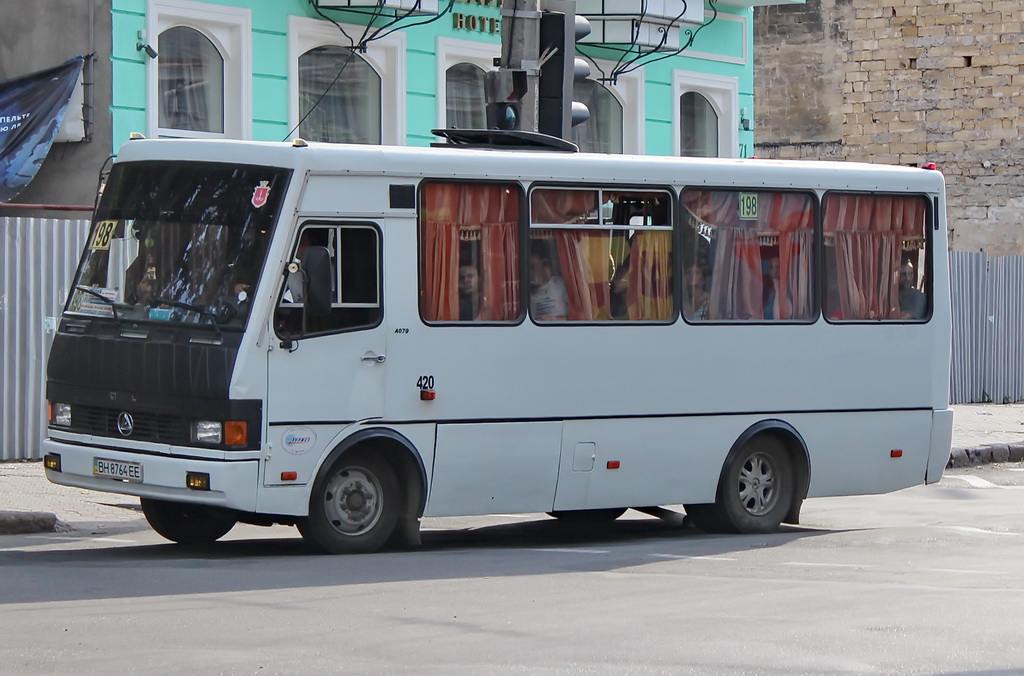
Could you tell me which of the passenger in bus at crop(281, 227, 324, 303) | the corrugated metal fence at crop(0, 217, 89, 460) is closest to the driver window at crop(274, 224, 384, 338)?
the passenger in bus at crop(281, 227, 324, 303)

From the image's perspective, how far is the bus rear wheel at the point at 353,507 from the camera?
10734mm

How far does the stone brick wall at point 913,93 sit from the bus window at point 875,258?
22.4 metres

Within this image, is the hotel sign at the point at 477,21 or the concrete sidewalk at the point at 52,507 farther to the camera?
the hotel sign at the point at 477,21

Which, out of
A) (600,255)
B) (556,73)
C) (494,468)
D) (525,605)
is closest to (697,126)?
(556,73)

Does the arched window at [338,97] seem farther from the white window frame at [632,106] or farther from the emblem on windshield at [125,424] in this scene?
the emblem on windshield at [125,424]

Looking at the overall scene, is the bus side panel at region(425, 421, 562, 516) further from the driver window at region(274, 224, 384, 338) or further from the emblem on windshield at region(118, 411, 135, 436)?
the emblem on windshield at region(118, 411, 135, 436)

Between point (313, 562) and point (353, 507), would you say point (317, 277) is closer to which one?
point (353, 507)

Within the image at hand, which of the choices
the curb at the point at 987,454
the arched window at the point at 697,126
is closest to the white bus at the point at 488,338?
the curb at the point at 987,454

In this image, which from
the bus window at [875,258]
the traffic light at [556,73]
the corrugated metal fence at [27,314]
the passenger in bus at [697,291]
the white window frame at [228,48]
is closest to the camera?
the passenger in bus at [697,291]

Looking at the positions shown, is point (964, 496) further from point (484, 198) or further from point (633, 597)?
point (633, 597)

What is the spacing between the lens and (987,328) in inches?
1039

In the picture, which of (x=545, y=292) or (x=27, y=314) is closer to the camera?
(x=545, y=292)

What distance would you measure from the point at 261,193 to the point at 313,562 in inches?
87.3

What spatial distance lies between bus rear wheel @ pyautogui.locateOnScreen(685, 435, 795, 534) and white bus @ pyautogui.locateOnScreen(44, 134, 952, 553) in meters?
0.02
